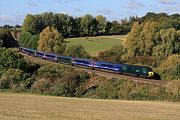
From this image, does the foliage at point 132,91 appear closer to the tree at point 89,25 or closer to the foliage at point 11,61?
the foliage at point 11,61

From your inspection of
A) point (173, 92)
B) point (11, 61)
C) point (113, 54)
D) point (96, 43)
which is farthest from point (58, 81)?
point (96, 43)

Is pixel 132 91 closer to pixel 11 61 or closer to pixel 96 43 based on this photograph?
pixel 11 61

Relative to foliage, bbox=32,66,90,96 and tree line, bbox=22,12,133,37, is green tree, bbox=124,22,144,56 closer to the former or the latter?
foliage, bbox=32,66,90,96

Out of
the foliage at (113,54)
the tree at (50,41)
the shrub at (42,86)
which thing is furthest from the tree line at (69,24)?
the shrub at (42,86)

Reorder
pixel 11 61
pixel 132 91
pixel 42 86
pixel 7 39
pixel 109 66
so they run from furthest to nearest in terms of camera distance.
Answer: pixel 7 39 → pixel 11 61 → pixel 109 66 → pixel 42 86 → pixel 132 91

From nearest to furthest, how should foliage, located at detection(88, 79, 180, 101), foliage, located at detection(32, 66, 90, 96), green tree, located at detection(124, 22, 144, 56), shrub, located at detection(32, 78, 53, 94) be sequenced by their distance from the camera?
foliage, located at detection(88, 79, 180, 101), foliage, located at detection(32, 66, 90, 96), shrub, located at detection(32, 78, 53, 94), green tree, located at detection(124, 22, 144, 56)

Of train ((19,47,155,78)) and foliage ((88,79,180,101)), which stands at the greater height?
train ((19,47,155,78))

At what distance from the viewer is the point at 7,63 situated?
263ft

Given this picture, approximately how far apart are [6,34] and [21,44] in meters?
7.34

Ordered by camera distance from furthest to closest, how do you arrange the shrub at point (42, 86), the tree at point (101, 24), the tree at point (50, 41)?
the tree at point (101, 24) → the tree at point (50, 41) → the shrub at point (42, 86)

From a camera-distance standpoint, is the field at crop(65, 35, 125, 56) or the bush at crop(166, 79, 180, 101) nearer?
the bush at crop(166, 79, 180, 101)

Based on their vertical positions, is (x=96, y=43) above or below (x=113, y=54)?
above

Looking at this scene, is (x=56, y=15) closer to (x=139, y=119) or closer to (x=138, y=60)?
(x=138, y=60)

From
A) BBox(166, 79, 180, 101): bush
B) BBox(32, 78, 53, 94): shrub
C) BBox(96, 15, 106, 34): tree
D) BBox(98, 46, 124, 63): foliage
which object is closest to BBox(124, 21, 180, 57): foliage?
BBox(98, 46, 124, 63): foliage
